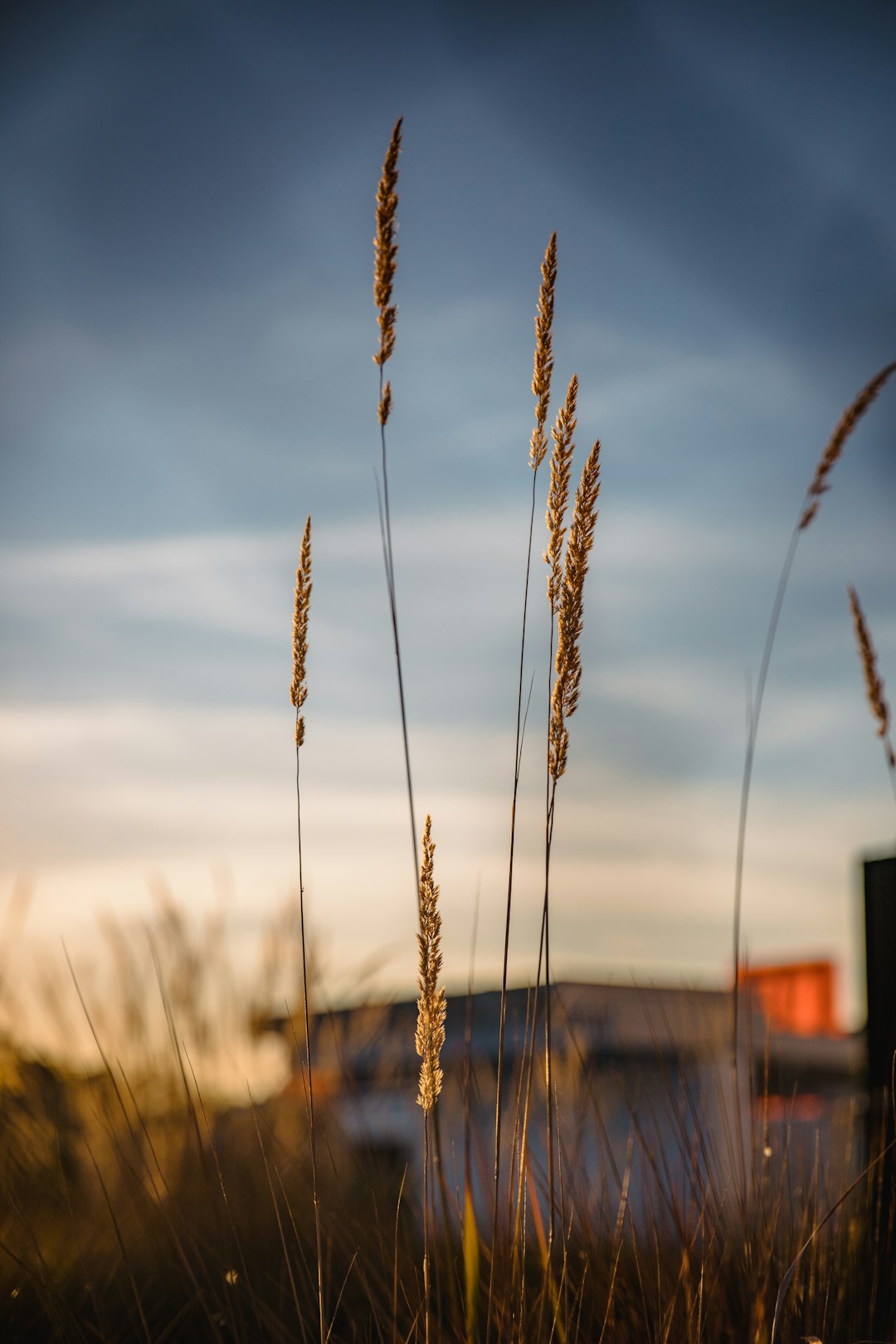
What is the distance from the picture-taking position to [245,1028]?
3.40 metres

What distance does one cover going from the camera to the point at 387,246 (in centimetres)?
137

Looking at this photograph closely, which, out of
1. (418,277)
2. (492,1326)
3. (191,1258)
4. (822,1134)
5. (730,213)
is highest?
(730,213)

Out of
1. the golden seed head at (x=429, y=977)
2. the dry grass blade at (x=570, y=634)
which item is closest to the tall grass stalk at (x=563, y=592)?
the dry grass blade at (x=570, y=634)

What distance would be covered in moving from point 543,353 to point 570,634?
1.24ft

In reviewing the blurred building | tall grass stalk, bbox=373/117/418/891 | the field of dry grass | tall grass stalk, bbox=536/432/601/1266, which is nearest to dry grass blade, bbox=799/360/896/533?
the field of dry grass

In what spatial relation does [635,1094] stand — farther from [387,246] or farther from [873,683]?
[387,246]

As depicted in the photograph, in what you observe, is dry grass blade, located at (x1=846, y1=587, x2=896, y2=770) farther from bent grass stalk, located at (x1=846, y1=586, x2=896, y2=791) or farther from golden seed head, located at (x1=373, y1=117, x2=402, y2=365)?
golden seed head, located at (x1=373, y1=117, x2=402, y2=365)

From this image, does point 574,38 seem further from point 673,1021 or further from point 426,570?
point 673,1021

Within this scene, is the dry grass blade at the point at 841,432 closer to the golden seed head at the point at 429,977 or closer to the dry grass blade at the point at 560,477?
the dry grass blade at the point at 560,477

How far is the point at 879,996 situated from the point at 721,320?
59.4 inches

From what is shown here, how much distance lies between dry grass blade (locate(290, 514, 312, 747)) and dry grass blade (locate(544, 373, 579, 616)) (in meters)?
0.33

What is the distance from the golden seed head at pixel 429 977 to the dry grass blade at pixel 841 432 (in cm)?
68

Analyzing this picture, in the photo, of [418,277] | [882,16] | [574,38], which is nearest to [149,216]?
[574,38]

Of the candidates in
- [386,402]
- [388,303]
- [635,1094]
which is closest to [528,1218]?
[635,1094]
